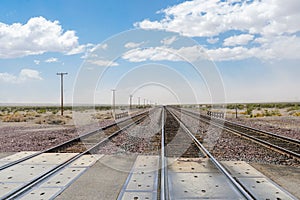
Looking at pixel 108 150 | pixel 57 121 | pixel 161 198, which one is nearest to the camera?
pixel 161 198

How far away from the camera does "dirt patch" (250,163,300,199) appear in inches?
229

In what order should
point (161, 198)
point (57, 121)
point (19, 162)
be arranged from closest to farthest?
point (161, 198) < point (19, 162) < point (57, 121)

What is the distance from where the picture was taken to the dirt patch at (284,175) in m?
5.83

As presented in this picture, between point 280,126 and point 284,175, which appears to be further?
point 280,126

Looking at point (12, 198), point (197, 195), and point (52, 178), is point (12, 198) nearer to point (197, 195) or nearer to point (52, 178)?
point (52, 178)

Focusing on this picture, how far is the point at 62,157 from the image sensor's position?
8609mm

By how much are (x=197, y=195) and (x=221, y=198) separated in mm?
424

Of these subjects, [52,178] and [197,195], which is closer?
[197,195]

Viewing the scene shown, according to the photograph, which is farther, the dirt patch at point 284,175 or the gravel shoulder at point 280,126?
the gravel shoulder at point 280,126

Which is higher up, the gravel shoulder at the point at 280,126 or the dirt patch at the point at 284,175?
the dirt patch at the point at 284,175

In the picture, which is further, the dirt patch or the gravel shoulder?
the gravel shoulder

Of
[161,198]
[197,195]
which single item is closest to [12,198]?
[161,198]

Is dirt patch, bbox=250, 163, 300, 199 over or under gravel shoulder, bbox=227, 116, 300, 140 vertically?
over

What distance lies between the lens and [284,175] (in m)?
6.82
